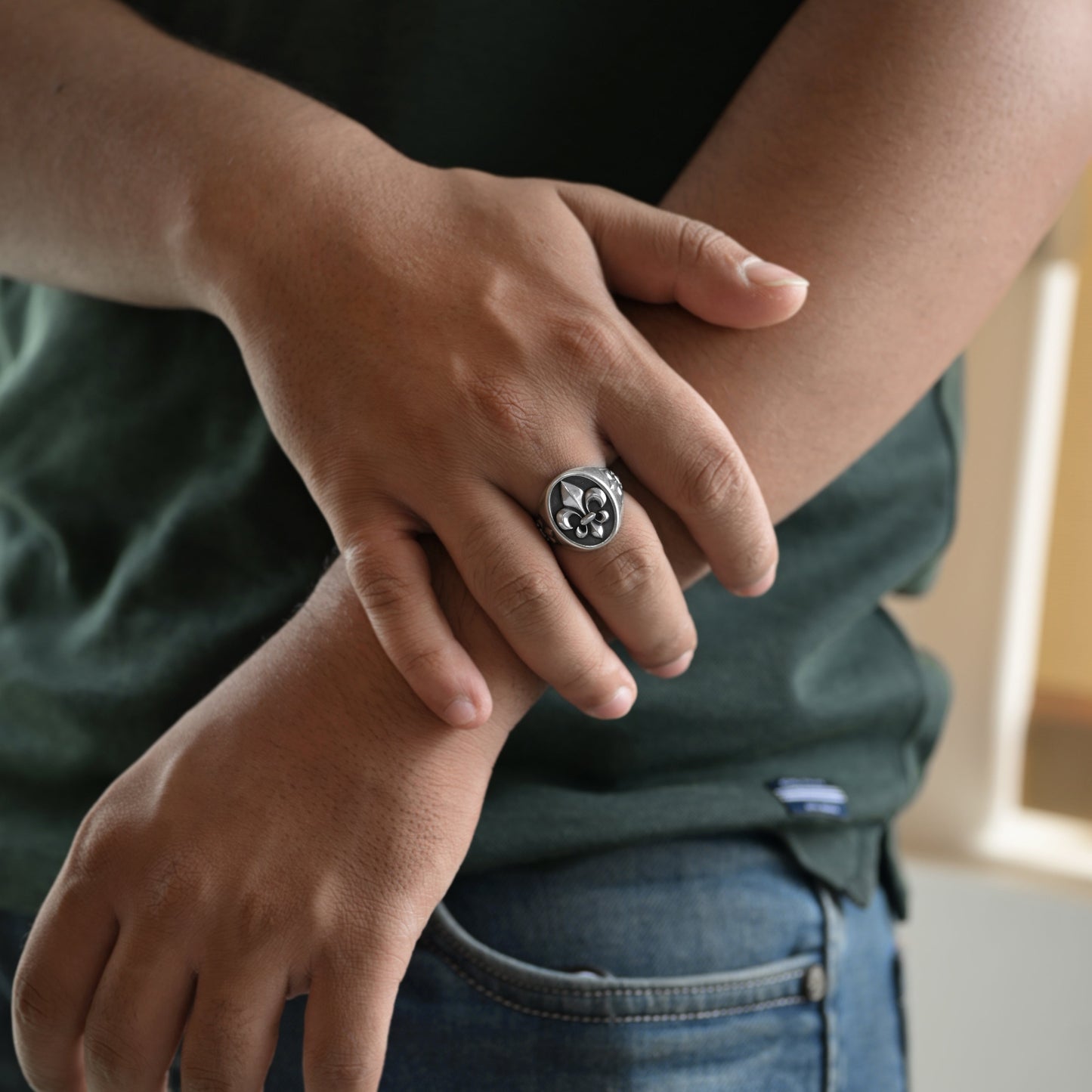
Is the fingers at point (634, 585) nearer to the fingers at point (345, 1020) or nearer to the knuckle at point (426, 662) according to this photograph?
the knuckle at point (426, 662)

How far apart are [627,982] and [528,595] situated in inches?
10.3

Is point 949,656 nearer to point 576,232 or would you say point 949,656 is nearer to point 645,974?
point 645,974

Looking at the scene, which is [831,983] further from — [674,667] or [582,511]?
[582,511]

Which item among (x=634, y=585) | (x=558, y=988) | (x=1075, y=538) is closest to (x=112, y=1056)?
(x=558, y=988)

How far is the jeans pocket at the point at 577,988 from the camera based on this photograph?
2.01 feet

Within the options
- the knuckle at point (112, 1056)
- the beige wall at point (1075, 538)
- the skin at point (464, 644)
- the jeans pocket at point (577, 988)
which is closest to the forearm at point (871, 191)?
the skin at point (464, 644)

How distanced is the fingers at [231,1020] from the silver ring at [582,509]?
0.77 feet

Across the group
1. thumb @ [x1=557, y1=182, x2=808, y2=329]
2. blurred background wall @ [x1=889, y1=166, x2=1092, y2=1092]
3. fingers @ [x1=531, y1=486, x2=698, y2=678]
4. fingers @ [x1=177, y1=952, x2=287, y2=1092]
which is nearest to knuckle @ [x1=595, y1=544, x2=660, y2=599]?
fingers @ [x1=531, y1=486, x2=698, y2=678]

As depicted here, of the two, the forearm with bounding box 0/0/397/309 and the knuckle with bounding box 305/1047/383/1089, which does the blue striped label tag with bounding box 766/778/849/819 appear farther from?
the forearm with bounding box 0/0/397/309

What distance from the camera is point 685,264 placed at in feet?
1.74

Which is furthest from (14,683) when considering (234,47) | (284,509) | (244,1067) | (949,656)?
(949,656)

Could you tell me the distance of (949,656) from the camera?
1671 mm

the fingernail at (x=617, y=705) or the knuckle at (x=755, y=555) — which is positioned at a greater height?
the knuckle at (x=755, y=555)

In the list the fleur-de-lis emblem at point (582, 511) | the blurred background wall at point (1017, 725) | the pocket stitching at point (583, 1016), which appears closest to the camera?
the fleur-de-lis emblem at point (582, 511)
